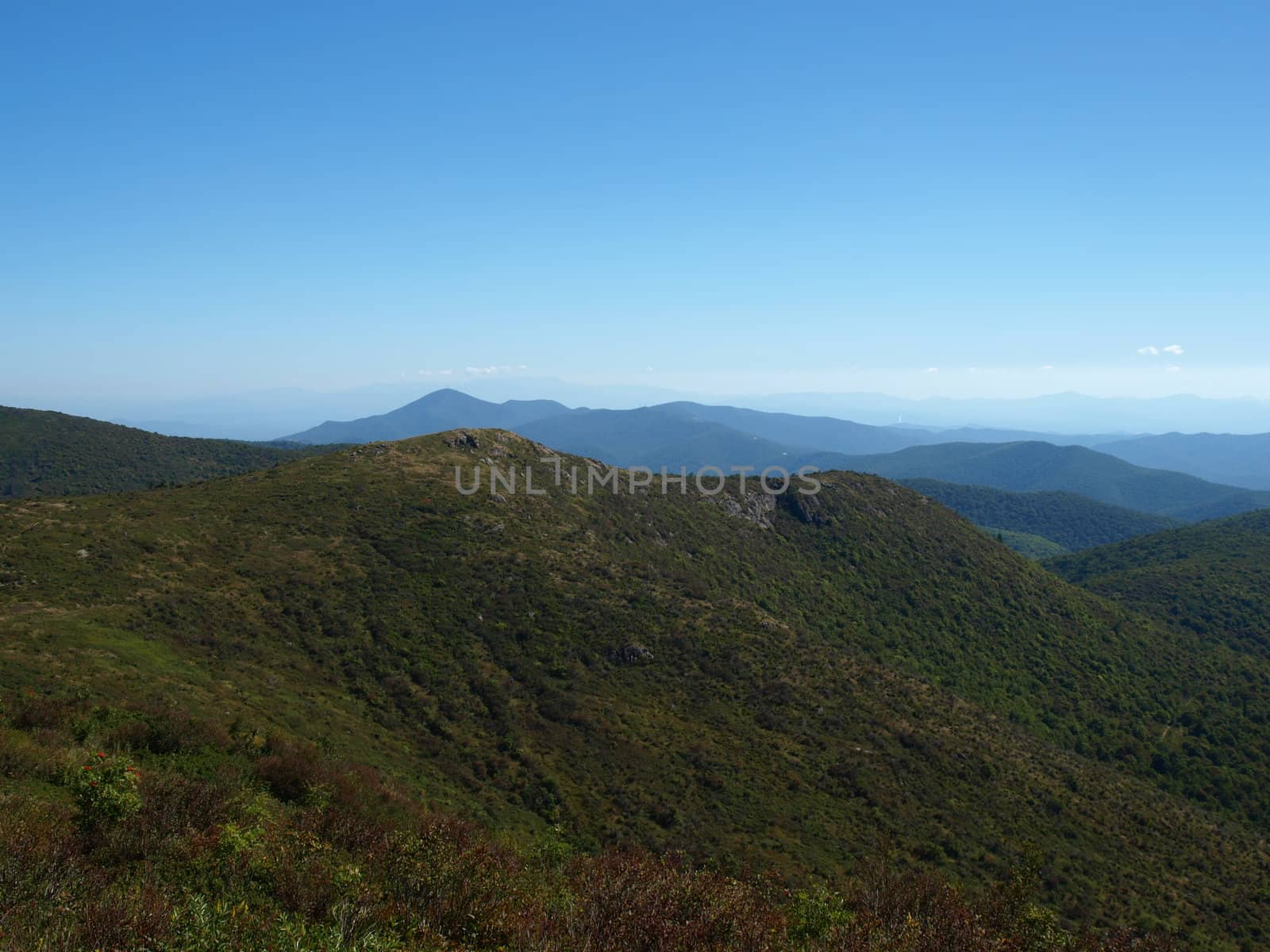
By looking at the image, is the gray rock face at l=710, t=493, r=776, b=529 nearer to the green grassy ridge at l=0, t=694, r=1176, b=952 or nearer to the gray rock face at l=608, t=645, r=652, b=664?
the gray rock face at l=608, t=645, r=652, b=664

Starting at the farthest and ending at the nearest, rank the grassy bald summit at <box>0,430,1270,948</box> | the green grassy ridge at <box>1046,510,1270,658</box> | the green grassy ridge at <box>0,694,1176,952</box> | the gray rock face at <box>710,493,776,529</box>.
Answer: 1. the gray rock face at <box>710,493,776,529</box>
2. the green grassy ridge at <box>1046,510,1270,658</box>
3. the grassy bald summit at <box>0,430,1270,948</box>
4. the green grassy ridge at <box>0,694,1176,952</box>

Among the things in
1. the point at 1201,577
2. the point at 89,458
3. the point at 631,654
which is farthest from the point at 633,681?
the point at 89,458

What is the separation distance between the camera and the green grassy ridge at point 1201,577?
78688 millimetres

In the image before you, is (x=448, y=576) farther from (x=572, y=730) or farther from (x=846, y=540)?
(x=846, y=540)

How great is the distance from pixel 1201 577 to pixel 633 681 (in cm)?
9449

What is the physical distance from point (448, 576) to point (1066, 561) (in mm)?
134200

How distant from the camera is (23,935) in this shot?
739 cm

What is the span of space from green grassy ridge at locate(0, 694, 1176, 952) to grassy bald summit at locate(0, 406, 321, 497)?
77.9 metres

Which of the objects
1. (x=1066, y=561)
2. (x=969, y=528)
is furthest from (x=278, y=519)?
(x=1066, y=561)

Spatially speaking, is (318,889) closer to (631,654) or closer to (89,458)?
(631,654)

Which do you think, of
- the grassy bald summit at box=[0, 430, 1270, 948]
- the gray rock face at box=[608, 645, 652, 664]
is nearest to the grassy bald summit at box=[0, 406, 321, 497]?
the grassy bald summit at box=[0, 430, 1270, 948]

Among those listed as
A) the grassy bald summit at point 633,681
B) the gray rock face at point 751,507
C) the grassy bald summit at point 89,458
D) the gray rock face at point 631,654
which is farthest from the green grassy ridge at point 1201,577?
the grassy bald summit at point 89,458

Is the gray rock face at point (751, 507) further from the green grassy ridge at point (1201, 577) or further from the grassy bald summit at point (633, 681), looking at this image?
the green grassy ridge at point (1201, 577)

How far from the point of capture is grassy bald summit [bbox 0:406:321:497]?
88000mm
